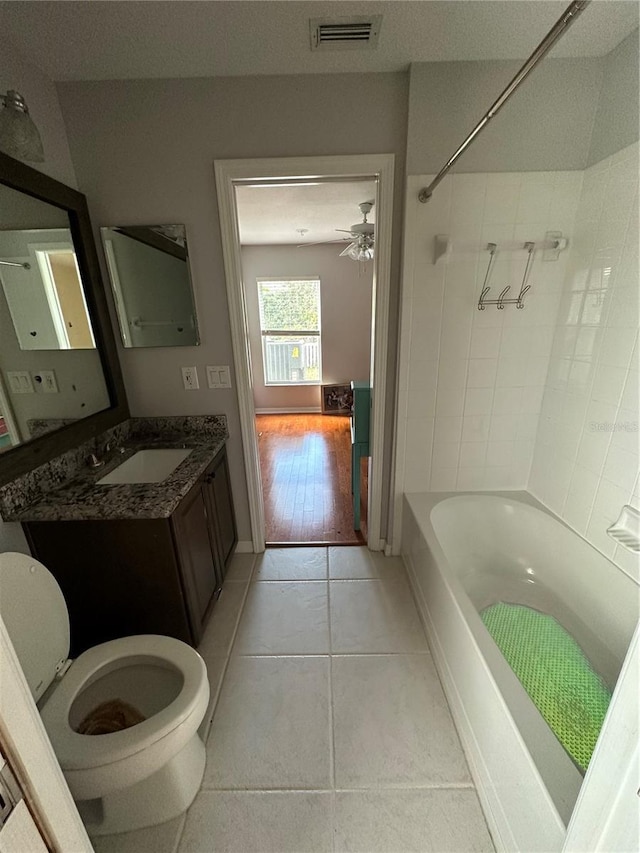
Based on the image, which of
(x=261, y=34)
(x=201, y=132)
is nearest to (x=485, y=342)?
(x=261, y=34)

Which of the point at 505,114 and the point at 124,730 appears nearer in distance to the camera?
the point at 124,730

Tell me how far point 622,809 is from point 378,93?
7.36 feet

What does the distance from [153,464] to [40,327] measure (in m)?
0.77

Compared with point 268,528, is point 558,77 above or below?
above

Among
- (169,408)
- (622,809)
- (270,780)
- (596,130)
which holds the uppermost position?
(596,130)

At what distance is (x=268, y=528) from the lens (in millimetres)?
2447

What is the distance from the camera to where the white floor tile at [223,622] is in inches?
61.3

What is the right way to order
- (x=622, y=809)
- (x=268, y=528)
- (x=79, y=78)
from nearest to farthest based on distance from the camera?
1. (x=622, y=809)
2. (x=79, y=78)
3. (x=268, y=528)

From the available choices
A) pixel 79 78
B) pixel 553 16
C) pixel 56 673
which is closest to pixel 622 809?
pixel 56 673

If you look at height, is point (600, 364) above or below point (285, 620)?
above

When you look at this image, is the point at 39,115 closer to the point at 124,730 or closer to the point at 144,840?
the point at 124,730

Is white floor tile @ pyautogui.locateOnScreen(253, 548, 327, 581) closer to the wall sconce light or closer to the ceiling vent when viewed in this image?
the wall sconce light

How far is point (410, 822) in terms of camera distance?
3.31 ft

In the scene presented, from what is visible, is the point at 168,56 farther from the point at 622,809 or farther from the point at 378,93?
the point at 622,809
